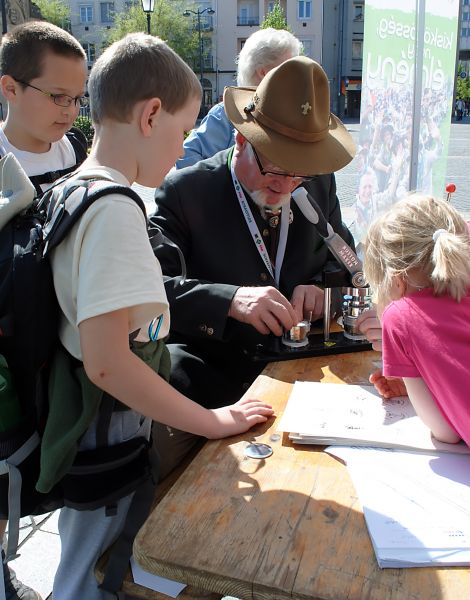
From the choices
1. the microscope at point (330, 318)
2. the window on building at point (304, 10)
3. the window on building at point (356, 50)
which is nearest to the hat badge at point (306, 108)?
the microscope at point (330, 318)

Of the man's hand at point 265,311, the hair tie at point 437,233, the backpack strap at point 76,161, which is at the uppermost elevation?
the backpack strap at point 76,161

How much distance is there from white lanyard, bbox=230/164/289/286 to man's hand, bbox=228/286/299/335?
36 cm

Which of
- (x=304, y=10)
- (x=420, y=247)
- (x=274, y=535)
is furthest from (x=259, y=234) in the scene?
(x=304, y=10)

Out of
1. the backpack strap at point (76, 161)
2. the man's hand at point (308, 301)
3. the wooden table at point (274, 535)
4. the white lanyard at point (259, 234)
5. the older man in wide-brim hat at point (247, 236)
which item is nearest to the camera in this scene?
the wooden table at point (274, 535)

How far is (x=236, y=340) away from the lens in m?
1.95

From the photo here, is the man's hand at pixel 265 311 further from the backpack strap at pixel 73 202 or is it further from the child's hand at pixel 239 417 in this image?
the backpack strap at pixel 73 202

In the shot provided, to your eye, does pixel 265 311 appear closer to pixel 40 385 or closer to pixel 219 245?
pixel 219 245

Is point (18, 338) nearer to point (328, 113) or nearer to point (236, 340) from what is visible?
point (236, 340)

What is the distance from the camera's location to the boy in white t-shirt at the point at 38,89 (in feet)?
7.79

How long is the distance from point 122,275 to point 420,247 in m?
0.74

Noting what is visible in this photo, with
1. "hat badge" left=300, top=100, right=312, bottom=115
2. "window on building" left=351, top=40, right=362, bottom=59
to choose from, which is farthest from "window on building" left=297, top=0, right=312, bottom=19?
"hat badge" left=300, top=100, right=312, bottom=115

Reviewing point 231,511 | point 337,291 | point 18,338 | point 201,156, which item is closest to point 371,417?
point 231,511

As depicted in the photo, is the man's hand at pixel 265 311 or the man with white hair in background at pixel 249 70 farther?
the man with white hair in background at pixel 249 70

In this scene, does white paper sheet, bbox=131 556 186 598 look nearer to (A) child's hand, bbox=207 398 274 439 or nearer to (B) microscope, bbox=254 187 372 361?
(A) child's hand, bbox=207 398 274 439
